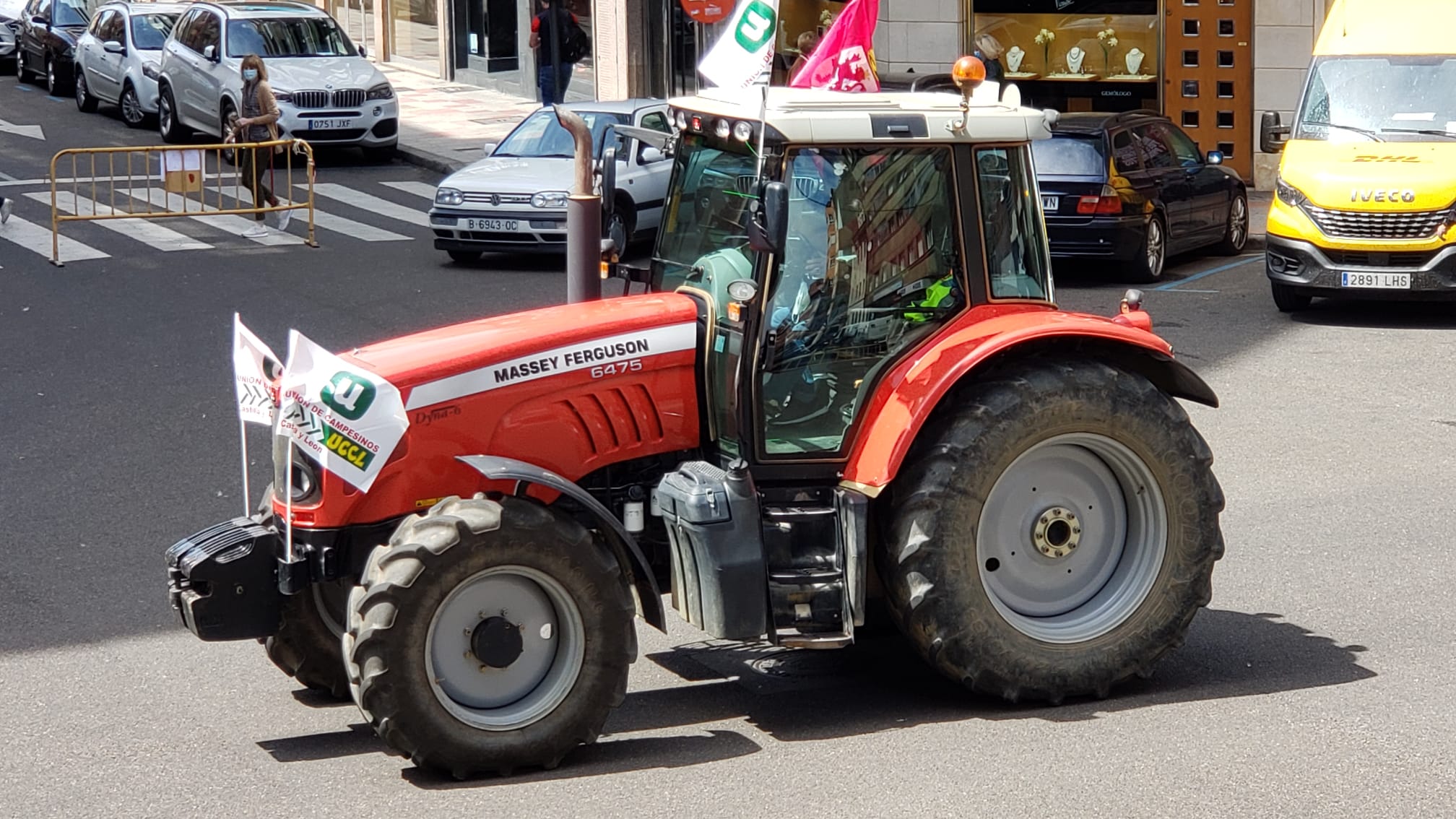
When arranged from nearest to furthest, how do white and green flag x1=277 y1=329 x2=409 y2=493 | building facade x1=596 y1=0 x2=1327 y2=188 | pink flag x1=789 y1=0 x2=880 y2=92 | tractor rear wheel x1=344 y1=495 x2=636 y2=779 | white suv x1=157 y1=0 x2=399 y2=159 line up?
tractor rear wheel x1=344 y1=495 x2=636 y2=779 < white and green flag x1=277 y1=329 x2=409 y2=493 < pink flag x1=789 y1=0 x2=880 y2=92 < building facade x1=596 y1=0 x2=1327 y2=188 < white suv x1=157 y1=0 x2=399 y2=159

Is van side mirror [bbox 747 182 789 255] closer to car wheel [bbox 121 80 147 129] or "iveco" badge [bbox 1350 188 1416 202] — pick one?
"iveco" badge [bbox 1350 188 1416 202]

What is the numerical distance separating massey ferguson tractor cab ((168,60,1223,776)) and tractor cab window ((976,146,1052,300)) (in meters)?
0.01

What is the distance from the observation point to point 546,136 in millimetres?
20016

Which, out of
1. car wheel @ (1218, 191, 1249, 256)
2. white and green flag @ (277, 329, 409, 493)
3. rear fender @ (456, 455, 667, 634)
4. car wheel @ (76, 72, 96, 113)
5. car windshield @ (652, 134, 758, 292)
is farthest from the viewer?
car wheel @ (76, 72, 96, 113)

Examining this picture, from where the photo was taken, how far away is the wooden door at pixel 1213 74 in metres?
24.5

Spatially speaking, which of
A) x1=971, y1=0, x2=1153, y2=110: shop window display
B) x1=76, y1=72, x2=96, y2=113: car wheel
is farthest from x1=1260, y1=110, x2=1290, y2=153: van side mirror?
x1=76, y1=72, x2=96, y2=113: car wheel

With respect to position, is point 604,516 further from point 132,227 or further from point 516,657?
point 132,227

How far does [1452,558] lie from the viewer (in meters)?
9.01

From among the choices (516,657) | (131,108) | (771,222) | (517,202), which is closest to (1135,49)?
(517,202)

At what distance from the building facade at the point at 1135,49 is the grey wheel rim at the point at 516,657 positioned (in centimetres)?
1713

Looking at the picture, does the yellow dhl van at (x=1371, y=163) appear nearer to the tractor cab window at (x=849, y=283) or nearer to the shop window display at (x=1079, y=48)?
the shop window display at (x=1079, y=48)

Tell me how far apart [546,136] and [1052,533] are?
45.0 feet

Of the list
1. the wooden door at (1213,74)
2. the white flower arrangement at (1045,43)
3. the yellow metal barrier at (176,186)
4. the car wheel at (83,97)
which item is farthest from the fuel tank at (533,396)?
the car wheel at (83,97)

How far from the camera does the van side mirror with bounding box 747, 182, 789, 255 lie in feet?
20.6
